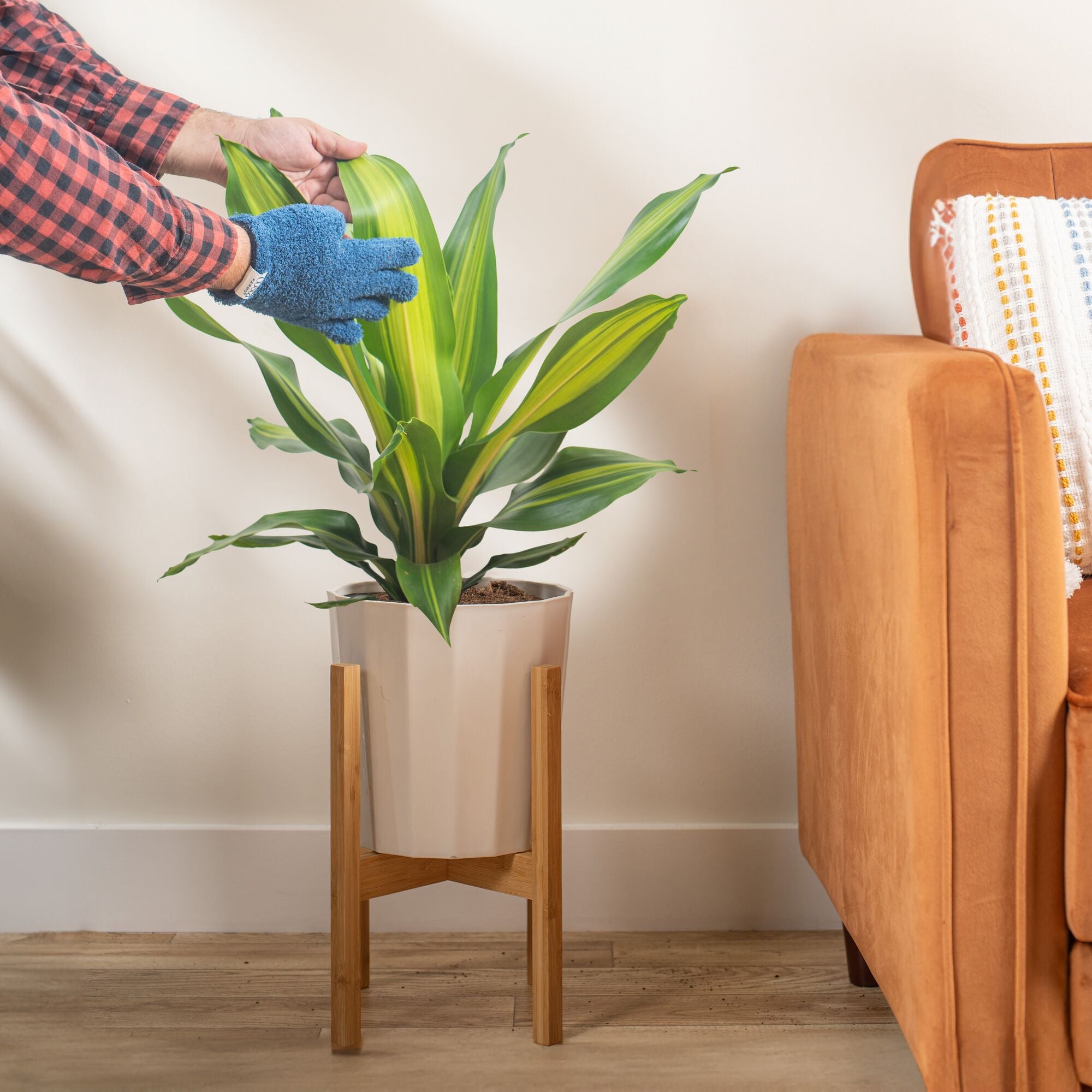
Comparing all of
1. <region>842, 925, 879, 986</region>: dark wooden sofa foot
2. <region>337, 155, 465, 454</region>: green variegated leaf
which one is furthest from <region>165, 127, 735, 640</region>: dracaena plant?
<region>842, 925, 879, 986</region>: dark wooden sofa foot

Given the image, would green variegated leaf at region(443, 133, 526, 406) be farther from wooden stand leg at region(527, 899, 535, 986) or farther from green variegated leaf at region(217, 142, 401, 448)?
wooden stand leg at region(527, 899, 535, 986)

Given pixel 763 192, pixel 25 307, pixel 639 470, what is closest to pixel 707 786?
pixel 639 470

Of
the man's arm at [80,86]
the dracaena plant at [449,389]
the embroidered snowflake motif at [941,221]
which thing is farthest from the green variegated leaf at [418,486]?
the embroidered snowflake motif at [941,221]

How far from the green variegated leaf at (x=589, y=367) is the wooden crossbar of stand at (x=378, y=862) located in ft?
0.86

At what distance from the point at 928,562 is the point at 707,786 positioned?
0.71m

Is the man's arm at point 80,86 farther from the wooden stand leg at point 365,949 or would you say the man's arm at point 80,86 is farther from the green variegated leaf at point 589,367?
the wooden stand leg at point 365,949

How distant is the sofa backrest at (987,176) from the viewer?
118 cm

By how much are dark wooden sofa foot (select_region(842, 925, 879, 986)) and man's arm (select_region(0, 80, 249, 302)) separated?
3.32 ft

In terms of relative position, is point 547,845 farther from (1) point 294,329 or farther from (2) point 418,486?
(1) point 294,329

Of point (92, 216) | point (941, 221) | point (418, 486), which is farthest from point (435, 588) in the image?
point (941, 221)

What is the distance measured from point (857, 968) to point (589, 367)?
781mm

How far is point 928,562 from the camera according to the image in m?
0.75

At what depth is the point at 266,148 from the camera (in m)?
1.04

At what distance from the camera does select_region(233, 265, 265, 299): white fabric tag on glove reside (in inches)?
30.6
